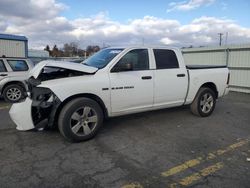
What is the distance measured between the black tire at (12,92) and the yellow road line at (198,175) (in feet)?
23.5

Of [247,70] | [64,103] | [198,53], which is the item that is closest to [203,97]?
[64,103]

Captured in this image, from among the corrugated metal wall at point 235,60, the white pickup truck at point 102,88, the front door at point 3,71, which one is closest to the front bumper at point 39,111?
the white pickup truck at point 102,88

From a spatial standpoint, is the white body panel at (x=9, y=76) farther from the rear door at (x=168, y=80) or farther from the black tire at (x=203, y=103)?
the black tire at (x=203, y=103)

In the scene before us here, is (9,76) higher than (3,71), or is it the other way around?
(3,71)

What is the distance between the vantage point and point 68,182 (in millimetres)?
3342

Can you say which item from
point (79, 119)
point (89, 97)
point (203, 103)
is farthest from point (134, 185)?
point (203, 103)

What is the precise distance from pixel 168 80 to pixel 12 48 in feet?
60.2

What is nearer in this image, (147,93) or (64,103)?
(64,103)

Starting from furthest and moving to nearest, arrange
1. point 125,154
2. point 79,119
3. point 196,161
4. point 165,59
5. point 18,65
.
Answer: point 18,65, point 165,59, point 79,119, point 125,154, point 196,161

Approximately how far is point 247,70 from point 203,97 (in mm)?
6576

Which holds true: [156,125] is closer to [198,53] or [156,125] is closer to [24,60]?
[24,60]

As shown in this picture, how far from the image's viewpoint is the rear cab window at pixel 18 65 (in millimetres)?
9078

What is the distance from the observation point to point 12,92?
29.7ft

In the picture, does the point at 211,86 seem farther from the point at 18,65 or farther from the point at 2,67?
the point at 2,67
